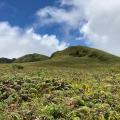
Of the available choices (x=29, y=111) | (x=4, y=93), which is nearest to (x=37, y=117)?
(x=29, y=111)

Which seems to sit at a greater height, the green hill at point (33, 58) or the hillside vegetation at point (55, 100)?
the green hill at point (33, 58)

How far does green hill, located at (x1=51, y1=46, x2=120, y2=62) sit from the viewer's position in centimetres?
9956

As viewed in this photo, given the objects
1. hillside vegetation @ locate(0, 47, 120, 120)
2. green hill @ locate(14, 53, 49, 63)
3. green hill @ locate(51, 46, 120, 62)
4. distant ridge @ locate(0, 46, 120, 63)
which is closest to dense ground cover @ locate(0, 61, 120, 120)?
hillside vegetation @ locate(0, 47, 120, 120)

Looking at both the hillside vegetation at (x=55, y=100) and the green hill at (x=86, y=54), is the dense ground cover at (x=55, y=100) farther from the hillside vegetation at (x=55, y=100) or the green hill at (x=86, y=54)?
the green hill at (x=86, y=54)

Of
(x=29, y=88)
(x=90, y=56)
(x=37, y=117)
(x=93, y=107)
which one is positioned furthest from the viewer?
(x=90, y=56)

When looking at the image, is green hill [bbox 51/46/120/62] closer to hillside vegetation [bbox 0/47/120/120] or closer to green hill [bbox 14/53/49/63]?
green hill [bbox 14/53/49/63]

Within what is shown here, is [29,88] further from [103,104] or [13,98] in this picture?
[103,104]

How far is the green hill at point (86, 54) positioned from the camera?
99562 mm

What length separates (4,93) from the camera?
76.8 feet

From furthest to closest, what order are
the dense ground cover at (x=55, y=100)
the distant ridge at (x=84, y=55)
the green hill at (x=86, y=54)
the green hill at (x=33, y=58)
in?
the green hill at (x=33, y=58), the green hill at (x=86, y=54), the distant ridge at (x=84, y=55), the dense ground cover at (x=55, y=100)

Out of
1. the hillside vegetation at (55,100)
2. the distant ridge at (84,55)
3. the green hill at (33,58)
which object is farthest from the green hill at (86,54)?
the hillside vegetation at (55,100)

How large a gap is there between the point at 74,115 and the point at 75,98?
106 inches

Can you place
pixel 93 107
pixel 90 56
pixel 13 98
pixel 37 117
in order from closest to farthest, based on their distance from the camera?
pixel 37 117, pixel 93 107, pixel 13 98, pixel 90 56

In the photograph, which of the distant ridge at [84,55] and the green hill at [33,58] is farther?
the green hill at [33,58]
